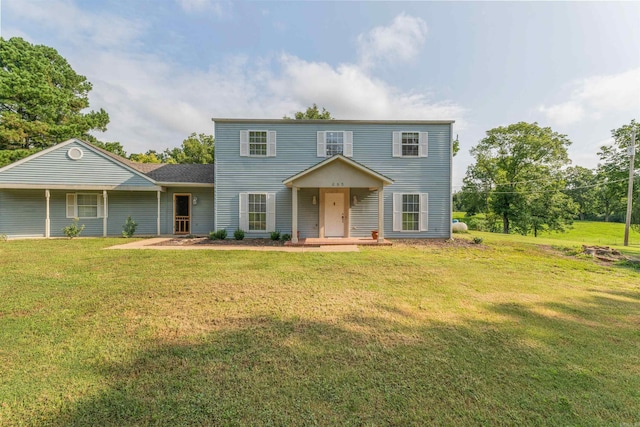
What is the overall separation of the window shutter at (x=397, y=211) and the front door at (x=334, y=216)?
8.48ft

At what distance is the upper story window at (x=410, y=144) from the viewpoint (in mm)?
12438

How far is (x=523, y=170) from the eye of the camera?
24.1 m

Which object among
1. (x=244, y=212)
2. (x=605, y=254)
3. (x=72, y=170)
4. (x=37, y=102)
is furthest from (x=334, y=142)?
(x=37, y=102)

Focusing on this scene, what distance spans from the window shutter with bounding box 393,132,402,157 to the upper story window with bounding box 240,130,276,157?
19.5 ft

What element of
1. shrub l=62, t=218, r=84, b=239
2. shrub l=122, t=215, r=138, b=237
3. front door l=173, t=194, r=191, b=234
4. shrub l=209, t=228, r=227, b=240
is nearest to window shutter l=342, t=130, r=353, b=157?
shrub l=209, t=228, r=227, b=240

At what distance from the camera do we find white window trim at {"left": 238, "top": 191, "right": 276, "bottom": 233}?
40.2 feet

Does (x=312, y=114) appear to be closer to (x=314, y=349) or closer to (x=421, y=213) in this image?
(x=421, y=213)

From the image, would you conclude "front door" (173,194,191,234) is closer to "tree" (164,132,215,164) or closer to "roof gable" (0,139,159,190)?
"roof gable" (0,139,159,190)

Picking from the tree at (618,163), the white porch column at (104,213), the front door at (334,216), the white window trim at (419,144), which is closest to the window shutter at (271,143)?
the front door at (334,216)

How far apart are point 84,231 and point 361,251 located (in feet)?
46.0

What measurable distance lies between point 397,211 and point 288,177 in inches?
221

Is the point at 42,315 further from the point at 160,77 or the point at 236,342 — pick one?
the point at 160,77

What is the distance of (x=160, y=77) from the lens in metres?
14.3

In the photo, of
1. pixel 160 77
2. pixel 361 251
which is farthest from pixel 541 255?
pixel 160 77
